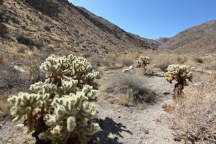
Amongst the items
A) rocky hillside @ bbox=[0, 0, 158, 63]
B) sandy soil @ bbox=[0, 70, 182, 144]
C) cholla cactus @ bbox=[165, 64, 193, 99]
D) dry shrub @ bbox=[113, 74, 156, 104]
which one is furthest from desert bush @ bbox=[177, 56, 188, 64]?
sandy soil @ bbox=[0, 70, 182, 144]

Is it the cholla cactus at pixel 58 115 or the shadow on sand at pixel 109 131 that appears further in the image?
the shadow on sand at pixel 109 131

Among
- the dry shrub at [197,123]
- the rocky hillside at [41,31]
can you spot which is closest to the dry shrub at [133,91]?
the dry shrub at [197,123]

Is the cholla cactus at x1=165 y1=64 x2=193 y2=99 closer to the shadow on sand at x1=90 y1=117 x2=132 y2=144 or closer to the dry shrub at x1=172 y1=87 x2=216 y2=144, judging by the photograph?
the dry shrub at x1=172 y1=87 x2=216 y2=144

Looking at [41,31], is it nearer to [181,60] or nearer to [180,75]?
[181,60]

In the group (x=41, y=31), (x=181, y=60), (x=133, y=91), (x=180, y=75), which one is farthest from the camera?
(x=41, y=31)

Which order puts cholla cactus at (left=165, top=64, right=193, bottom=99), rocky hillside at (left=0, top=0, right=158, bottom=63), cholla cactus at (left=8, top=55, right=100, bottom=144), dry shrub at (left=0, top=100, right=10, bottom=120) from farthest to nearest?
rocky hillside at (left=0, top=0, right=158, bottom=63) < cholla cactus at (left=165, top=64, right=193, bottom=99) < dry shrub at (left=0, top=100, right=10, bottom=120) < cholla cactus at (left=8, top=55, right=100, bottom=144)

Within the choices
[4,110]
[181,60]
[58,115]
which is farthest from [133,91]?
[181,60]

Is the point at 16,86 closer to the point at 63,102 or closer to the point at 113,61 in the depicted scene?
the point at 63,102

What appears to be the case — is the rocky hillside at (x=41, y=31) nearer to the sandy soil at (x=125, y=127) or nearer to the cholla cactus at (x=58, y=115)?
the sandy soil at (x=125, y=127)

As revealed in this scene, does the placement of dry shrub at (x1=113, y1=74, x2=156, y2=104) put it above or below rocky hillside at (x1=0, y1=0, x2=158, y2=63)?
below

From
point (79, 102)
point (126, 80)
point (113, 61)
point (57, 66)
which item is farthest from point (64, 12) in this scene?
point (79, 102)

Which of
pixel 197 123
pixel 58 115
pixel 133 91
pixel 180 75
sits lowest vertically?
pixel 197 123

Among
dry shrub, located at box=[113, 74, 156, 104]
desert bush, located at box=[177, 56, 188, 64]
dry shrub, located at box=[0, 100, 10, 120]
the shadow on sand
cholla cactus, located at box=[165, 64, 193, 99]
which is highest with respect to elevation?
desert bush, located at box=[177, 56, 188, 64]

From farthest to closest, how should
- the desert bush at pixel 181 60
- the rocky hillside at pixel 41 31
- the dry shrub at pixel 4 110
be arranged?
the desert bush at pixel 181 60 → the rocky hillside at pixel 41 31 → the dry shrub at pixel 4 110
